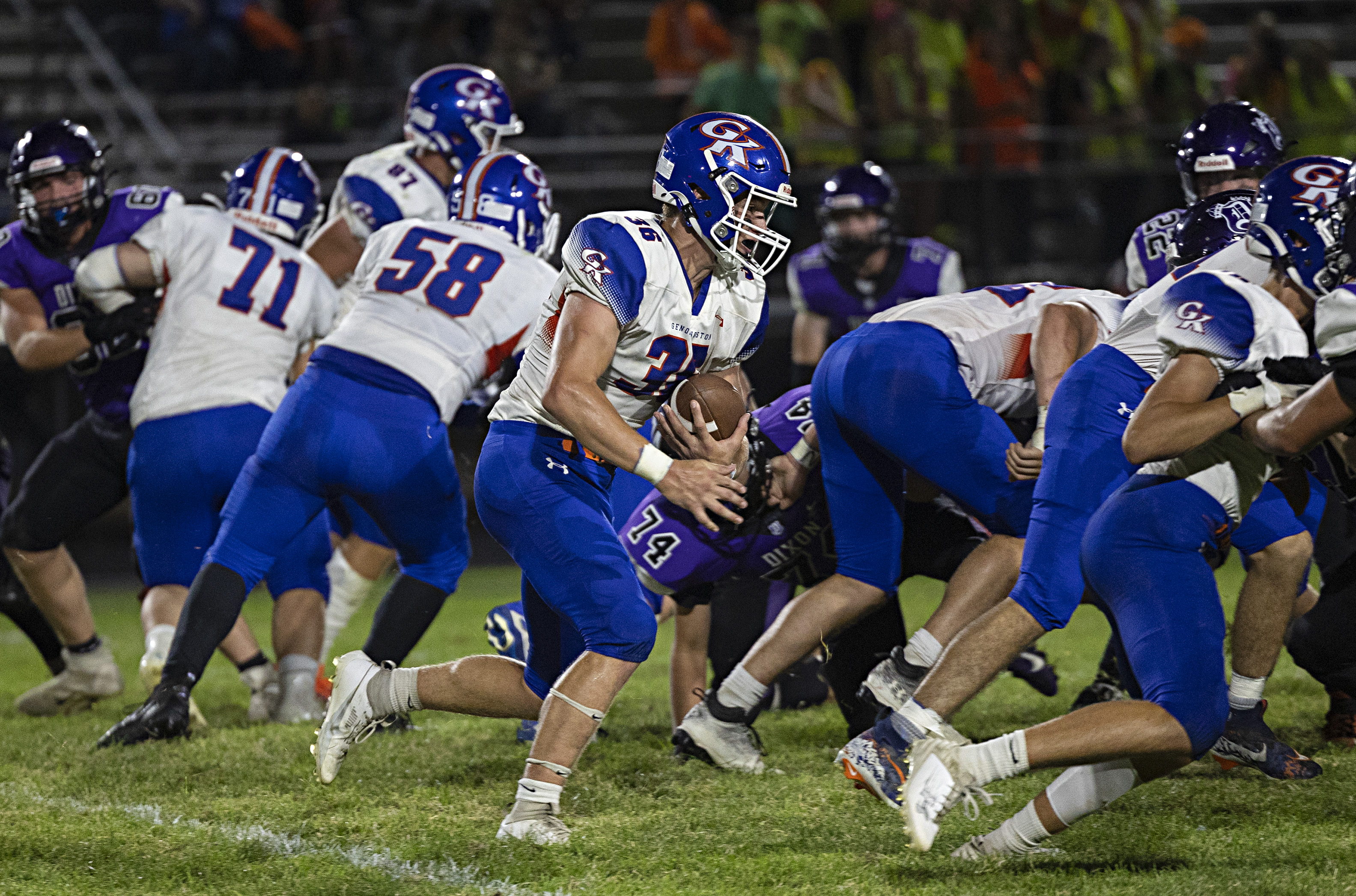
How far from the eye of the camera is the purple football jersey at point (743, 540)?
467cm

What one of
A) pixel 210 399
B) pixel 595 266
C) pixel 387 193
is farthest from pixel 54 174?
pixel 595 266

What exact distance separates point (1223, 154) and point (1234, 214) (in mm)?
485

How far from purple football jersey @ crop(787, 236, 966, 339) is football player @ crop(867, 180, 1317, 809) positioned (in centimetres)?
304

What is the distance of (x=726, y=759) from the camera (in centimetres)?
461

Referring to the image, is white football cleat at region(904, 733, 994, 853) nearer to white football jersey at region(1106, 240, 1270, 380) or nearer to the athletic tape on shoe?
the athletic tape on shoe

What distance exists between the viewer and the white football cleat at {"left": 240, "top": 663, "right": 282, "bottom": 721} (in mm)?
5590

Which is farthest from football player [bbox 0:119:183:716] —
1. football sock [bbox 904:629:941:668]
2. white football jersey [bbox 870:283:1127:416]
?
football sock [bbox 904:629:941:668]

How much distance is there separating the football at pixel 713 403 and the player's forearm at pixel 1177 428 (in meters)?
1.00

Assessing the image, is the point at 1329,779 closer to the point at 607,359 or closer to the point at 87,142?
the point at 607,359

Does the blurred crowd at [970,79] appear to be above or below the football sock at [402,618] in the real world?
above

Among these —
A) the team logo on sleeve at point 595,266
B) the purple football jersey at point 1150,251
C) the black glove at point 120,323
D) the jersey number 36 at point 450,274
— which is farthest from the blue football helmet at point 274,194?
the purple football jersey at point 1150,251

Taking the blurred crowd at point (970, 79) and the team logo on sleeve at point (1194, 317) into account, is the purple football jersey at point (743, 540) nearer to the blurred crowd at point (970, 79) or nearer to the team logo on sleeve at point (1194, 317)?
the team logo on sleeve at point (1194, 317)

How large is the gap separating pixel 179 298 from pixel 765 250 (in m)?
3.12

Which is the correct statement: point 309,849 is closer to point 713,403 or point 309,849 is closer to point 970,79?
point 713,403
